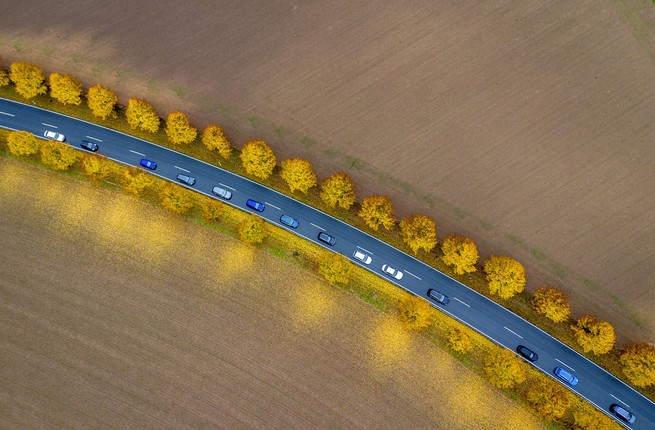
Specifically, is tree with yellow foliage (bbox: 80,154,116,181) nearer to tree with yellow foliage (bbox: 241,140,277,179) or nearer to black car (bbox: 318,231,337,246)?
tree with yellow foliage (bbox: 241,140,277,179)

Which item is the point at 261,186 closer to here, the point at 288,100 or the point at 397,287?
the point at 288,100

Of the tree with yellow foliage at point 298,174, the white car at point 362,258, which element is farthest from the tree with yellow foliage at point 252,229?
the white car at point 362,258

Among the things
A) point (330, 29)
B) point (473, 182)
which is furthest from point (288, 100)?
point (473, 182)

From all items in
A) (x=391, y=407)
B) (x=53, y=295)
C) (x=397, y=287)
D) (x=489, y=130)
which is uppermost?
(x=489, y=130)

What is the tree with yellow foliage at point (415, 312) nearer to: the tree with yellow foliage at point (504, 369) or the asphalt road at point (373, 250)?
the asphalt road at point (373, 250)

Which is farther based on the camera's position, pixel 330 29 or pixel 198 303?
pixel 330 29

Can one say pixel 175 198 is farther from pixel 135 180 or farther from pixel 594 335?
pixel 594 335
